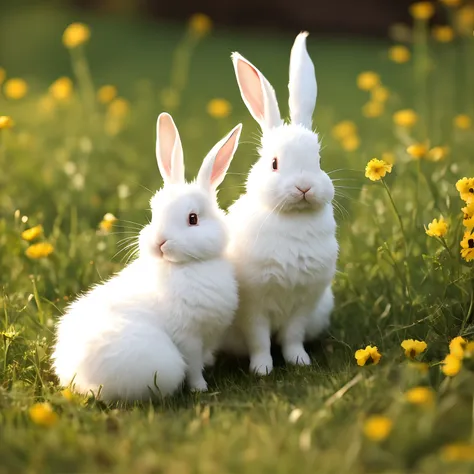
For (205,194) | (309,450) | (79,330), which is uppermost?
(205,194)

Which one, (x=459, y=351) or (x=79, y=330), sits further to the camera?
(x=79, y=330)

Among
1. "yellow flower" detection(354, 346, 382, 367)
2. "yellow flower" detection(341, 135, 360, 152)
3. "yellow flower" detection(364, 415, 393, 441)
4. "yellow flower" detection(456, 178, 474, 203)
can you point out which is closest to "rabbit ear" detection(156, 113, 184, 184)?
"yellow flower" detection(354, 346, 382, 367)

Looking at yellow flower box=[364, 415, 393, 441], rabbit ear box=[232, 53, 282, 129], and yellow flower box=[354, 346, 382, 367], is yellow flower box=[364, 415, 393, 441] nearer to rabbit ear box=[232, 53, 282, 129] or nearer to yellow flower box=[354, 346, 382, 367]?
yellow flower box=[354, 346, 382, 367]

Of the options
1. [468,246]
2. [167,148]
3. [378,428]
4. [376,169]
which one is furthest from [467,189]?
[378,428]

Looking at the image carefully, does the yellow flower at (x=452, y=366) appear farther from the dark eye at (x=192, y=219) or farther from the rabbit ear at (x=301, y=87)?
the rabbit ear at (x=301, y=87)

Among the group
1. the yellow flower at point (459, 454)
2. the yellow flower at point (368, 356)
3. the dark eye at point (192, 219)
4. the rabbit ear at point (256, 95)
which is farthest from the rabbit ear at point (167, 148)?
the yellow flower at point (459, 454)

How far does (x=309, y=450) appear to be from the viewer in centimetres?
234

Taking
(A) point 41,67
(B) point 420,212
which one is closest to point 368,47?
(A) point 41,67

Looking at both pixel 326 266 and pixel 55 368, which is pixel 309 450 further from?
pixel 55 368

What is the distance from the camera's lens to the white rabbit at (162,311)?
A: 304 centimetres

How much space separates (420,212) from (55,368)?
1.88m

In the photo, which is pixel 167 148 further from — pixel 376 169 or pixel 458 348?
pixel 458 348

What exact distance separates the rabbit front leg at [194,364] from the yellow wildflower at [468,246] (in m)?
1.06

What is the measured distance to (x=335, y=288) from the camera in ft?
13.0
